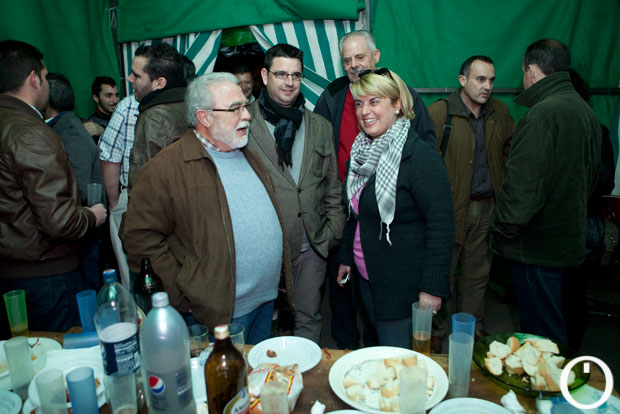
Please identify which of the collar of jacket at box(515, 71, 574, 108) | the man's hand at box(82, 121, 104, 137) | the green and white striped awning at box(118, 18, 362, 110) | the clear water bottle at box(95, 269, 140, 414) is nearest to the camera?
the clear water bottle at box(95, 269, 140, 414)

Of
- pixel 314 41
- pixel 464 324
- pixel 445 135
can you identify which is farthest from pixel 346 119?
pixel 464 324

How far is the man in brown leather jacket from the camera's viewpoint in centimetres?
198

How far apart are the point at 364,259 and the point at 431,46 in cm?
281

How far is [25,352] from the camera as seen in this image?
1.31 metres

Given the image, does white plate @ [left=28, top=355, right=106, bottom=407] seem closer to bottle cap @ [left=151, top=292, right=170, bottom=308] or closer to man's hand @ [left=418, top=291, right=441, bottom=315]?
bottle cap @ [left=151, top=292, right=170, bottom=308]

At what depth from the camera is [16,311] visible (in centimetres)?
156

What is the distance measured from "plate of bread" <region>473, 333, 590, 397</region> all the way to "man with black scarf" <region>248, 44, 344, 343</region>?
1.29 metres

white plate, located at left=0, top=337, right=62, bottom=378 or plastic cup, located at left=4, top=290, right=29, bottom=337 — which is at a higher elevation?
plastic cup, located at left=4, top=290, right=29, bottom=337

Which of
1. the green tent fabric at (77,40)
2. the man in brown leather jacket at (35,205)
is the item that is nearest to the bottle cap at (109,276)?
the man in brown leather jacket at (35,205)

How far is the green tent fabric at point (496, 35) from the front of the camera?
388cm

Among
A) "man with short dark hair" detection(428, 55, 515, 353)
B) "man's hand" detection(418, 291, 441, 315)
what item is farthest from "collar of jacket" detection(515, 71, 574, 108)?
"man's hand" detection(418, 291, 441, 315)

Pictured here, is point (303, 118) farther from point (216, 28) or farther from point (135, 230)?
point (216, 28)

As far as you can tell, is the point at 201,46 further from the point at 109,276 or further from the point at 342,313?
the point at 109,276

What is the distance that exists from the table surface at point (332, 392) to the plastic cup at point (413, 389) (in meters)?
0.24
